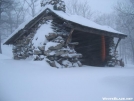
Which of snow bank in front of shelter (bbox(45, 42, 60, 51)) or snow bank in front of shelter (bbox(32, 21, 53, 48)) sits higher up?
snow bank in front of shelter (bbox(32, 21, 53, 48))

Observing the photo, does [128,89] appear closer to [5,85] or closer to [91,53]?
[5,85]

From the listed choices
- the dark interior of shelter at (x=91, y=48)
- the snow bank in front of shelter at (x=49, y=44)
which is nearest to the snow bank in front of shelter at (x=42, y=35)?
the snow bank in front of shelter at (x=49, y=44)

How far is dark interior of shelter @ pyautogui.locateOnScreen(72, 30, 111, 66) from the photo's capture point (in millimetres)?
9695

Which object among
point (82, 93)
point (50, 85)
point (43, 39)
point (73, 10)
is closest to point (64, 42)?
point (43, 39)

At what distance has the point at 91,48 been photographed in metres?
9.85

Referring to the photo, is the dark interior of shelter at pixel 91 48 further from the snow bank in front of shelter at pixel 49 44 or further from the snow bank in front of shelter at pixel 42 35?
the snow bank in front of shelter at pixel 49 44

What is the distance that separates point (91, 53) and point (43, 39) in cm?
518

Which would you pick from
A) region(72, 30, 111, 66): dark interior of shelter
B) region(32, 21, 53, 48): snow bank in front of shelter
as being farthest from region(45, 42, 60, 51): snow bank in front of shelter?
region(72, 30, 111, 66): dark interior of shelter

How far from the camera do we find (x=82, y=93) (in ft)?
9.23

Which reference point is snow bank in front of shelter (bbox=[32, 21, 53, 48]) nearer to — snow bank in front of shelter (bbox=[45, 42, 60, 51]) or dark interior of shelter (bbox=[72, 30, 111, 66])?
snow bank in front of shelter (bbox=[45, 42, 60, 51])

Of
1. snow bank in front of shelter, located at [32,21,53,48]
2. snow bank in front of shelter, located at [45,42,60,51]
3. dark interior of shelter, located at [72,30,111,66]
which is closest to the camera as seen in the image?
snow bank in front of shelter, located at [45,42,60,51]

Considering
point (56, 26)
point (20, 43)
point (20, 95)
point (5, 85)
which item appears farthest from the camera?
point (20, 43)

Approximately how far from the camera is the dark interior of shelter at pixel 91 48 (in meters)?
9.70

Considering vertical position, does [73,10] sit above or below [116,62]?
above
